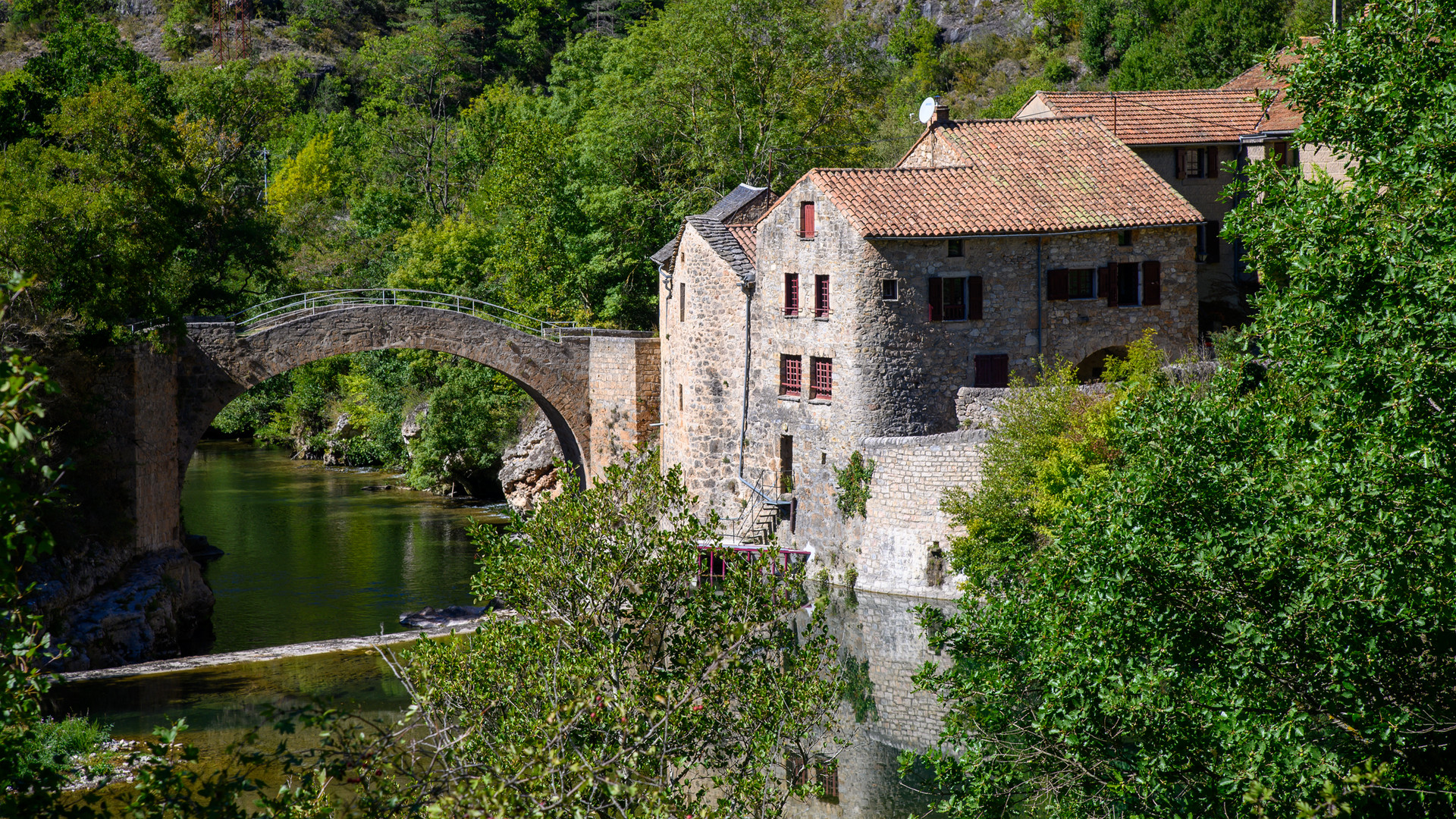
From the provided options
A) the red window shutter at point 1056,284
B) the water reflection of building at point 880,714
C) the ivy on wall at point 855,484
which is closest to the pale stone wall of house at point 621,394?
the ivy on wall at point 855,484

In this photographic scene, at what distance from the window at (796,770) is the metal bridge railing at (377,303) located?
16802 mm

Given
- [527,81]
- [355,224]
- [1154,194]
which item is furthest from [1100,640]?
[527,81]

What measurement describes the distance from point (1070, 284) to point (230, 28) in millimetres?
73653

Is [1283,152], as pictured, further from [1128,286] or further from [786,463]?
[786,463]

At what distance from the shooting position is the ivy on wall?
30.8 meters

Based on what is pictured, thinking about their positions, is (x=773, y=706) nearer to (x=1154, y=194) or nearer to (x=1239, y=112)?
(x=1154, y=194)

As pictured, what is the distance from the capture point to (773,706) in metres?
14.7

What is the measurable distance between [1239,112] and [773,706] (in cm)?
2664

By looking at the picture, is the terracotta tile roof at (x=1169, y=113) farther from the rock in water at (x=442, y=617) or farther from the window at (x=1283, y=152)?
the rock in water at (x=442, y=617)

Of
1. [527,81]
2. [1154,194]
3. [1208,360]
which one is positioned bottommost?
[1208,360]

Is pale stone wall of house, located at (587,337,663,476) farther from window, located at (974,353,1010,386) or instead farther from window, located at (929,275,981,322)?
window, located at (974,353,1010,386)

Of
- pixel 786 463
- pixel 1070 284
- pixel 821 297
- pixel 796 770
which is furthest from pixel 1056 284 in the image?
pixel 796 770

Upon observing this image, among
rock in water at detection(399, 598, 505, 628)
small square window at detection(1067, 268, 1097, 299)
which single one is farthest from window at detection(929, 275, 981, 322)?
rock in water at detection(399, 598, 505, 628)

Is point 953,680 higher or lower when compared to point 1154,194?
lower
